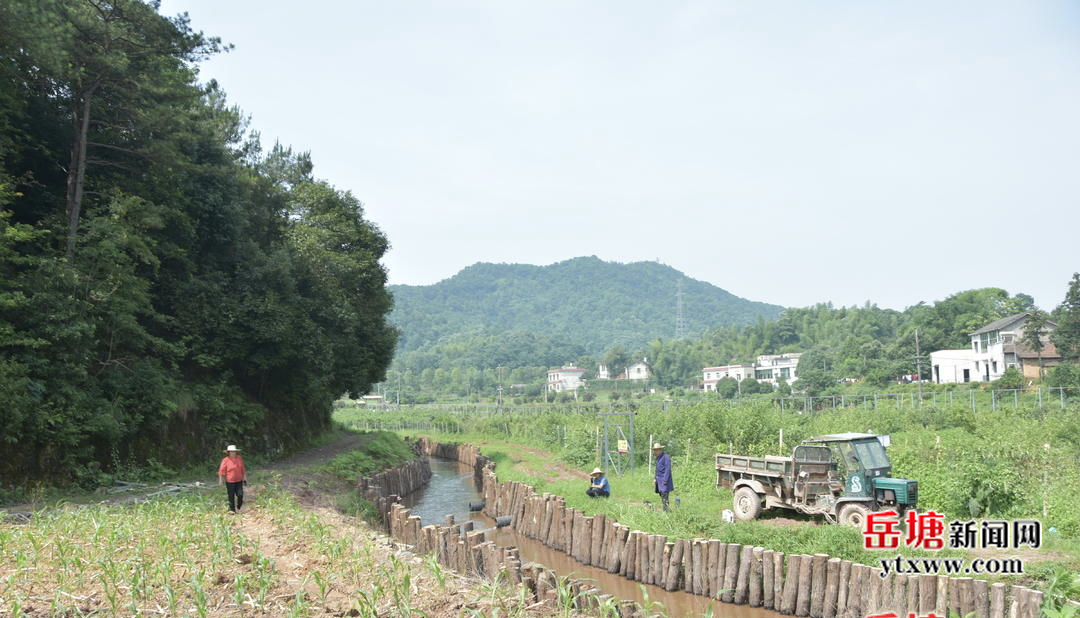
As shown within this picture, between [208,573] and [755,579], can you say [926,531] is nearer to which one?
[755,579]

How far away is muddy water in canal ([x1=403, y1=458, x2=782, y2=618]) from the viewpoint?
12242mm

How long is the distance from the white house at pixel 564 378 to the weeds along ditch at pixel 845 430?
4398 inches

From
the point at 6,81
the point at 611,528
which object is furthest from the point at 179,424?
the point at 611,528

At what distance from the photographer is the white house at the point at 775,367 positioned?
11926cm

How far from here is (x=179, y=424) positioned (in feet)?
73.3

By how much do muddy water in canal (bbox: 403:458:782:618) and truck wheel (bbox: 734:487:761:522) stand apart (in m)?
3.49

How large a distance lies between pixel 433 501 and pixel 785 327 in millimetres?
132057

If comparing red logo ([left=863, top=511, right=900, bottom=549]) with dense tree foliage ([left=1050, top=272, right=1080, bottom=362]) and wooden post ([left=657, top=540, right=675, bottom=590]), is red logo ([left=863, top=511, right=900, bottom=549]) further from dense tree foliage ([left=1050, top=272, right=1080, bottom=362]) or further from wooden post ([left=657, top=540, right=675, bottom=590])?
dense tree foliage ([left=1050, top=272, right=1080, bottom=362])

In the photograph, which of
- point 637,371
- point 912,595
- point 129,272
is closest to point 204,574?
point 912,595

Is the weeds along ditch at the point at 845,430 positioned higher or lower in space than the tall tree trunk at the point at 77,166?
→ lower

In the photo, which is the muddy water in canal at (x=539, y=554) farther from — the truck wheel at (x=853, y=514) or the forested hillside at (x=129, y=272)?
the forested hillside at (x=129, y=272)

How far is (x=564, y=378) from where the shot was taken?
156m

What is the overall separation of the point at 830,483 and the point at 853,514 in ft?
2.90

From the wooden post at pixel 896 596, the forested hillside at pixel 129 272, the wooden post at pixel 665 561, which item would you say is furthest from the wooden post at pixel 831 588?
the forested hillside at pixel 129 272
